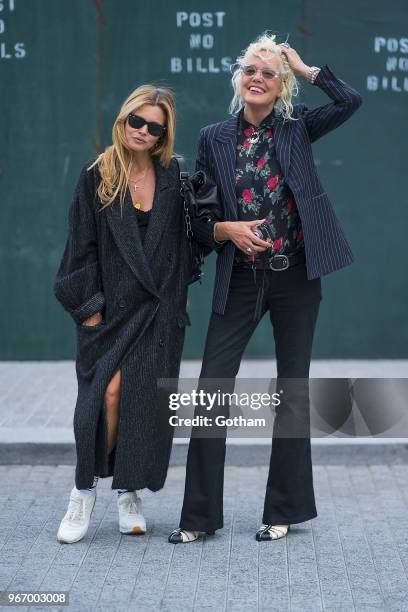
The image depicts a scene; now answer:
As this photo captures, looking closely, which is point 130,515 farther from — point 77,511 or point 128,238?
point 128,238

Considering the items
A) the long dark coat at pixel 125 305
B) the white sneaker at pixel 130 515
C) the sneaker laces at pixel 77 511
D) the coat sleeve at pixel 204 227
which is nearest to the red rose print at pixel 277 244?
the coat sleeve at pixel 204 227

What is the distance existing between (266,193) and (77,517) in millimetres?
1539

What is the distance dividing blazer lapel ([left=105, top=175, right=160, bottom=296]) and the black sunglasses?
0.99 feet

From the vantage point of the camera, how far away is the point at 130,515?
5.34 m

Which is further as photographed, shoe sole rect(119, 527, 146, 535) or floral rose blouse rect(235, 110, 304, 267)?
shoe sole rect(119, 527, 146, 535)

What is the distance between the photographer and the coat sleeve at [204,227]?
508cm

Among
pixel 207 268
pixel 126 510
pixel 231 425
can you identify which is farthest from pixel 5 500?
pixel 207 268

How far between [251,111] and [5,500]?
218 centimetres

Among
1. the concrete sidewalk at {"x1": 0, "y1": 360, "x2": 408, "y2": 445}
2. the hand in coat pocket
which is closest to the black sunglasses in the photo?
the hand in coat pocket

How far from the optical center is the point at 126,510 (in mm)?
5348

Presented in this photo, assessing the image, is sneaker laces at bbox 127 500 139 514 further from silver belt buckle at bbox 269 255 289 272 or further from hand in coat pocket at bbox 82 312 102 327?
silver belt buckle at bbox 269 255 289 272

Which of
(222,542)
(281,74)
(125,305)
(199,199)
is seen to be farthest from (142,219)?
(222,542)

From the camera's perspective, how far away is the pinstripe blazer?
505cm

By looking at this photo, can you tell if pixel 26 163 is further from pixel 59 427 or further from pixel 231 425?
pixel 231 425
